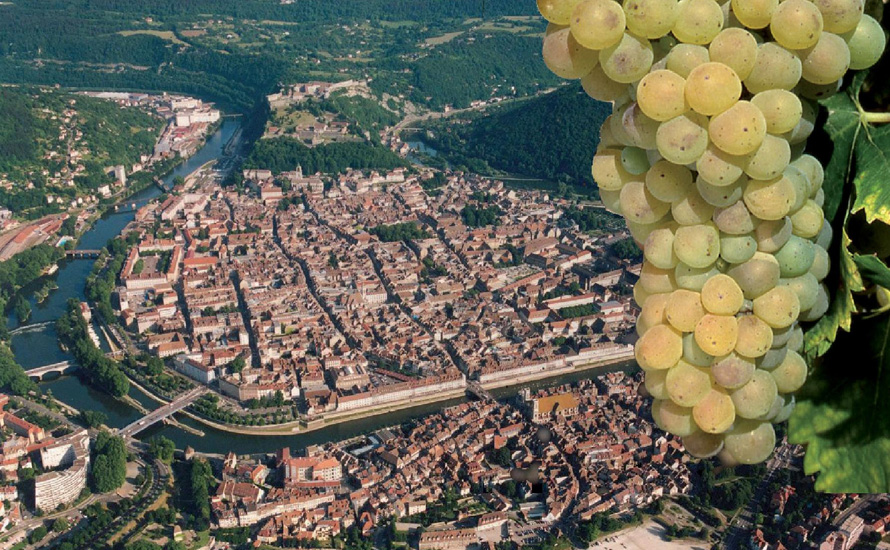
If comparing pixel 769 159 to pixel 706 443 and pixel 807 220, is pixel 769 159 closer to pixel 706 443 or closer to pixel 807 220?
pixel 807 220

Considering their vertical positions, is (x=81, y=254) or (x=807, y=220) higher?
(x=807, y=220)

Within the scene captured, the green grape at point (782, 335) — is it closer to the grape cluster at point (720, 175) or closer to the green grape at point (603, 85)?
the grape cluster at point (720, 175)

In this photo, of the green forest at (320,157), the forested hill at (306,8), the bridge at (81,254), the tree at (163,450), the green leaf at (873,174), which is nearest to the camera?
the green leaf at (873,174)

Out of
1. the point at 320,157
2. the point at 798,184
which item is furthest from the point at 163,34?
the point at 798,184

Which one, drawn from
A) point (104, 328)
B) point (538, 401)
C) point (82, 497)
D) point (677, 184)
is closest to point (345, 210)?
point (104, 328)

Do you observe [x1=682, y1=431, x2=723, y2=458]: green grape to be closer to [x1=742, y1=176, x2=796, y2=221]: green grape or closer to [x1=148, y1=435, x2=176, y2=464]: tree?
[x1=742, y1=176, x2=796, y2=221]: green grape

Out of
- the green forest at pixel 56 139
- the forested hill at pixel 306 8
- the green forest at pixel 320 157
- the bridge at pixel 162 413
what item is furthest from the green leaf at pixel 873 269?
the forested hill at pixel 306 8

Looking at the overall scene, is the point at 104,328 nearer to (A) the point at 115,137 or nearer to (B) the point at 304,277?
(B) the point at 304,277
